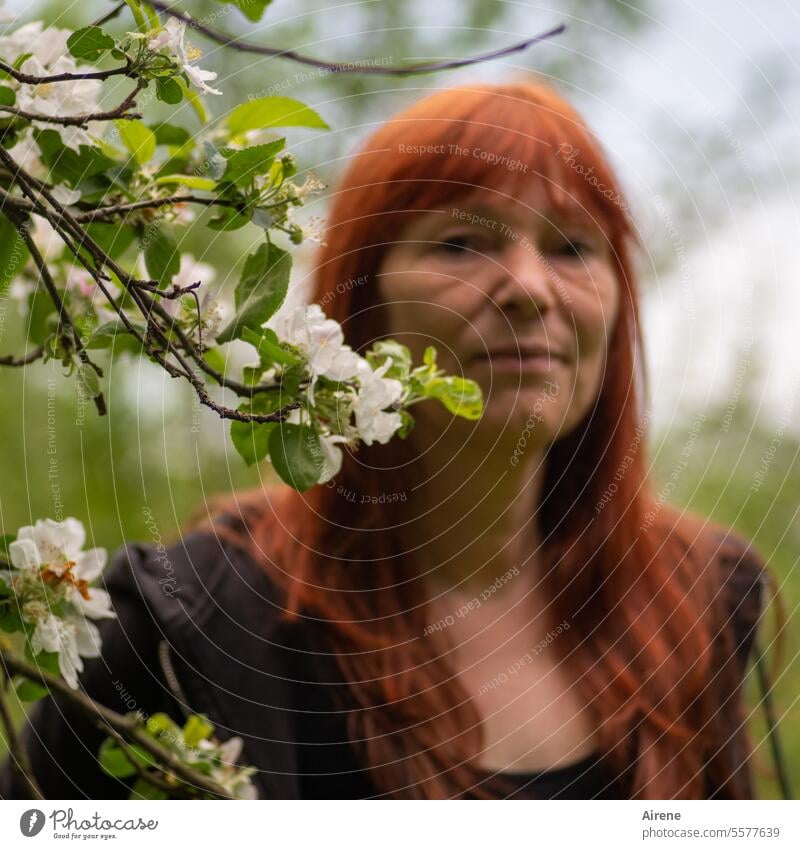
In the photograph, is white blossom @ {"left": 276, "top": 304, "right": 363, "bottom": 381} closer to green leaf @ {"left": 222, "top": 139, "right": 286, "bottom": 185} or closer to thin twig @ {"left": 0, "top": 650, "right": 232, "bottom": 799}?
green leaf @ {"left": 222, "top": 139, "right": 286, "bottom": 185}

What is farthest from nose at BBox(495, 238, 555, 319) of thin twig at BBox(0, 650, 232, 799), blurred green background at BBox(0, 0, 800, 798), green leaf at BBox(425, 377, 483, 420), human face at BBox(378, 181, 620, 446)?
thin twig at BBox(0, 650, 232, 799)

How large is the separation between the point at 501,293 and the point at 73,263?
0.29 metres

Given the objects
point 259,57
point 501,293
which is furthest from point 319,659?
point 259,57

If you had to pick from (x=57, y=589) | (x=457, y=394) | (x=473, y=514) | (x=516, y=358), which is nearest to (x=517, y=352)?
(x=516, y=358)

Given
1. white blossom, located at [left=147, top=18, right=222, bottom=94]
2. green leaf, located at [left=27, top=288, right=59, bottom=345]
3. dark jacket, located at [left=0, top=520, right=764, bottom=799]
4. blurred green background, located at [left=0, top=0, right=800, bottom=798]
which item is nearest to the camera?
white blossom, located at [left=147, top=18, right=222, bottom=94]

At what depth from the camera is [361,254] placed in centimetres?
62

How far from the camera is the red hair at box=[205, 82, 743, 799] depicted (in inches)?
23.8

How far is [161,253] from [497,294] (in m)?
0.28

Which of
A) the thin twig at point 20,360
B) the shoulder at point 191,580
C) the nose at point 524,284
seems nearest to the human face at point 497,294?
the nose at point 524,284

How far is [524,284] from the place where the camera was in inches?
23.4

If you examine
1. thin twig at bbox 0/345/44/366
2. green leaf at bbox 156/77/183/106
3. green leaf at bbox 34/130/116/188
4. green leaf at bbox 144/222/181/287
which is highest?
green leaf at bbox 156/77/183/106

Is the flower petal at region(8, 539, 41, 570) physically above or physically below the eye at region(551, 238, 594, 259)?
below

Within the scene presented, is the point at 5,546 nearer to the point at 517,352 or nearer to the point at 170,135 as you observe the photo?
the point at 170,135

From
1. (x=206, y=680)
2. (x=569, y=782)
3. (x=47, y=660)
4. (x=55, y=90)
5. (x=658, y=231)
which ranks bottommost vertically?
(x=569, y=782)
